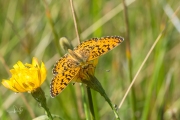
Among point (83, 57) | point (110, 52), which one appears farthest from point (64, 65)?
point (110, 52)

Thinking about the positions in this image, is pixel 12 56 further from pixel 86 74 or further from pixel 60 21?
pixel 86 74

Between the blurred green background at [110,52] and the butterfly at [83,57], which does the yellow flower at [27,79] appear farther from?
the blurred green background at [110,52]

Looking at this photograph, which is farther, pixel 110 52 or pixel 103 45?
pixel 110 52

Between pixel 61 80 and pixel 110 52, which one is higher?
pixel 110 52

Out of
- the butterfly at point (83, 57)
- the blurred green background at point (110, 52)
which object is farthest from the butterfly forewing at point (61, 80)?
the blurred green background at point (110, 52)

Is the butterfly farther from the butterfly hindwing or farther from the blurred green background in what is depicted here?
the blurred green background

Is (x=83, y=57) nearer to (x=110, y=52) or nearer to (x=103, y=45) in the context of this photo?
(x=103, y=45)

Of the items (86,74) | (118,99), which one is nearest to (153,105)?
(118,99)
